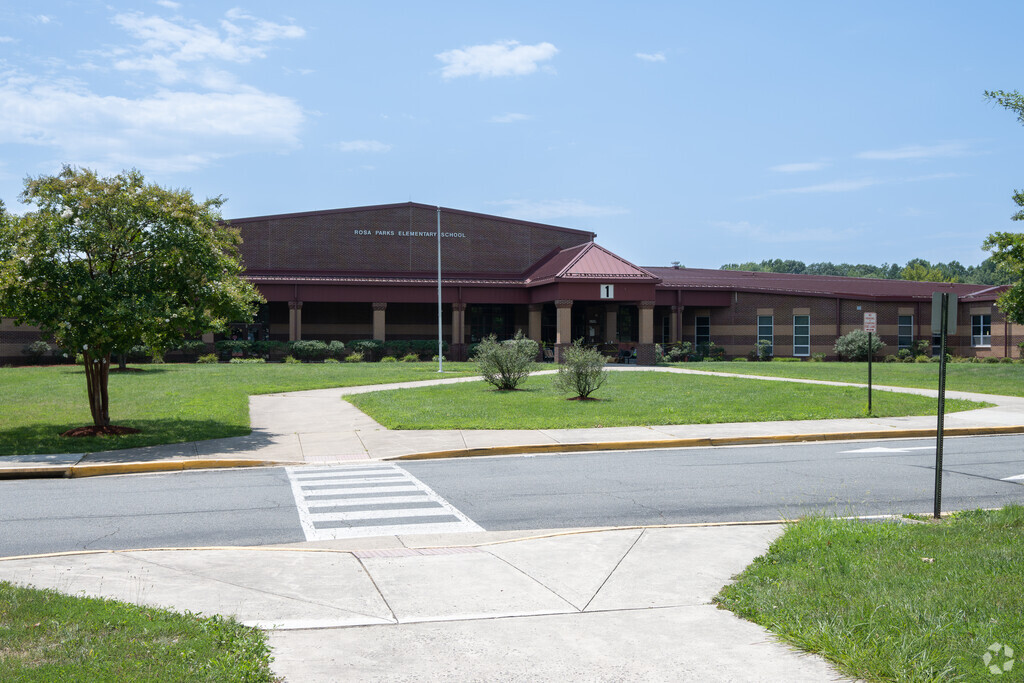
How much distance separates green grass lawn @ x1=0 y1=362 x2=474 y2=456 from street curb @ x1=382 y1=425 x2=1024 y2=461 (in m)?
5.42

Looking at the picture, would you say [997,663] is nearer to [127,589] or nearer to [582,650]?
[582,650]

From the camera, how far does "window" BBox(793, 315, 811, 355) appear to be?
157 feet

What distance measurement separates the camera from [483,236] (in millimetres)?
51000

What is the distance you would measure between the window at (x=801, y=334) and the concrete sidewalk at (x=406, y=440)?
28.0 meters

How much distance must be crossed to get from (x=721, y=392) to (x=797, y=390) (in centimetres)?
230

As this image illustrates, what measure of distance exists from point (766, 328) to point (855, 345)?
16.3 feet

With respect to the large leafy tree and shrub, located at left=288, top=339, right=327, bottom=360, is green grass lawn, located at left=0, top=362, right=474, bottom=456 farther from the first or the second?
the large leafy tree

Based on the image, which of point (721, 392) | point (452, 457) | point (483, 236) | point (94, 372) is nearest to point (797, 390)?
point (721, 392)

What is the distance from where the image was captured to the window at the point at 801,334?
47.9m

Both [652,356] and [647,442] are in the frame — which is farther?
[652,356]

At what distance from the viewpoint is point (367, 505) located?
33.0ft

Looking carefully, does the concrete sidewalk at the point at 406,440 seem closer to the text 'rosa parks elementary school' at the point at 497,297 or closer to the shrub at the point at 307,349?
the shrub at the point at 307,349

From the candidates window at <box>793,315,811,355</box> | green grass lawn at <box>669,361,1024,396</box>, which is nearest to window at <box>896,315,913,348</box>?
window at <box>793,315,811,355</box>

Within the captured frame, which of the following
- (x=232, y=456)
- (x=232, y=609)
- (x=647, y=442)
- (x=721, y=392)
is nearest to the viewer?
(x=232, y=609)
